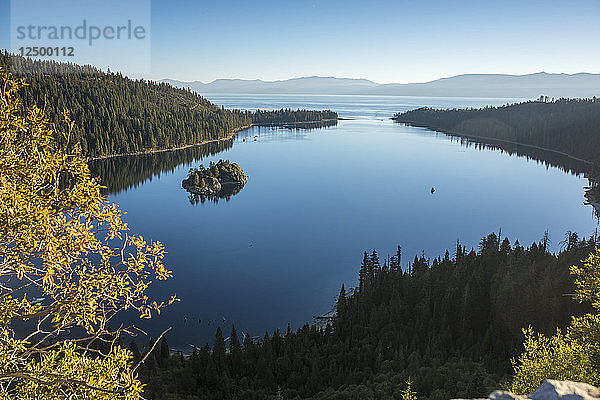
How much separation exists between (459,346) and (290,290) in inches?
799

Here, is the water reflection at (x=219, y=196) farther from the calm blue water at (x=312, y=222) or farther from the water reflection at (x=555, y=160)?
the water reflection at (x=555, y=160)

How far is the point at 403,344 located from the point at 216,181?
2887 inches

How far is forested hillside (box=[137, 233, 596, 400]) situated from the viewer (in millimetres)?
30031

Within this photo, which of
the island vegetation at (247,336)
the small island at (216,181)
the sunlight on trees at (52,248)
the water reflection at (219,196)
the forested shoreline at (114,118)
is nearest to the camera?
the sunlight on trees at (52,248)

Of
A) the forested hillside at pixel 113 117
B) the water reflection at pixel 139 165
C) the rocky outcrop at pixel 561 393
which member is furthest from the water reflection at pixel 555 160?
the forested hillside at pixel 113 117

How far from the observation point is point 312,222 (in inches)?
3024

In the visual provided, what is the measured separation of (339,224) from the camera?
7569 centimetres

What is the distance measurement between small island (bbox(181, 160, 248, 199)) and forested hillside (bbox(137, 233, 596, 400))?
57.8 meters

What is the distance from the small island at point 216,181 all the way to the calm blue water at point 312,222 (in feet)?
10.3

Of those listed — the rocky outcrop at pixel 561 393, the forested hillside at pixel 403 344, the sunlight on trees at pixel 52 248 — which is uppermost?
the sunlight on trees at pixel 52 248

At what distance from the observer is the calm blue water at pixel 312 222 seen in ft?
161

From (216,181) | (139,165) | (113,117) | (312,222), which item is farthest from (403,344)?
(113,117)

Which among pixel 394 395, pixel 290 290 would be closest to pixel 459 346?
pixel 394 395

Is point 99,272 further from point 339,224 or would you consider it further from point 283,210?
point 283,210
